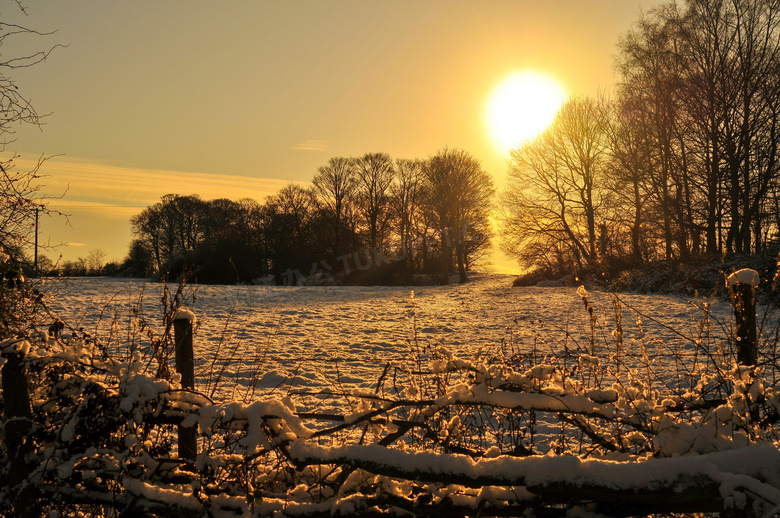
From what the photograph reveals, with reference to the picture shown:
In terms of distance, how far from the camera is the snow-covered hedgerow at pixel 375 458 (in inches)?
79.4

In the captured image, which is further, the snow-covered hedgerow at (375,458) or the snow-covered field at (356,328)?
the snow-covered field at (356,328)

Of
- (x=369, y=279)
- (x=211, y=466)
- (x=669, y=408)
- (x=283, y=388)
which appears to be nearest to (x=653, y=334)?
(x=283, y=388)

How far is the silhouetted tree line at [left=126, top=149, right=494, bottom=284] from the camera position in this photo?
106ft

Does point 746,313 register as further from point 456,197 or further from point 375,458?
point 456,197

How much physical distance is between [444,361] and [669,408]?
3.69 ft

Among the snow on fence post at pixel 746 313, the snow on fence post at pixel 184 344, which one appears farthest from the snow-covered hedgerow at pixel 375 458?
the snow on fence post at pixel 184 344

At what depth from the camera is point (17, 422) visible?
8.52ft

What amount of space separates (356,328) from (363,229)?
91.1 ft

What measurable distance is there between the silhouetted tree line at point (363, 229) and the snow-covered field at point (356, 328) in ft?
37.3

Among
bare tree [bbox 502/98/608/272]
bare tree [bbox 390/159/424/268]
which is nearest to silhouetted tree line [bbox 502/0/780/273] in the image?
bare tree [bbox 502/98/608/272]

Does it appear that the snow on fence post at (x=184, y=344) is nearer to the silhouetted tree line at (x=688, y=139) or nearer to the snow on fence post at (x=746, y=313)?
the snow on fence post at (x=746, y=313)

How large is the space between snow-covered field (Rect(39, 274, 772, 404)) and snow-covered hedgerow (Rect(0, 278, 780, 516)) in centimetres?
113

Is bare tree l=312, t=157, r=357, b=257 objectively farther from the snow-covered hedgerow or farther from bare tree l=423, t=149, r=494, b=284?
the snow-covered hedgerow

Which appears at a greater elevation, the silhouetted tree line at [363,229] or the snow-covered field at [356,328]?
the silhouetted tree line at [363,229]
